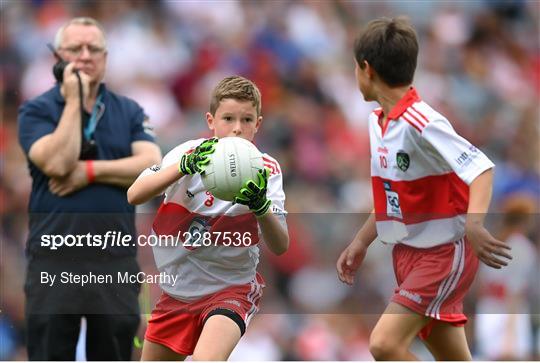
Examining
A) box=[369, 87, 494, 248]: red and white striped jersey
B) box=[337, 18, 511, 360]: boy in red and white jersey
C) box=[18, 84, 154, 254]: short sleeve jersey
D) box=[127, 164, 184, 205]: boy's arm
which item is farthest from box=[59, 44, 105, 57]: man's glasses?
box=[369, 87, 494, 248]: red and white striped jersey

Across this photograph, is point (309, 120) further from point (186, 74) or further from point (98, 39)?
point (98, 39)

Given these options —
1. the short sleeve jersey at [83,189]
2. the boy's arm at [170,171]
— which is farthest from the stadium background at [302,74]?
the boy's arm at [170,171]

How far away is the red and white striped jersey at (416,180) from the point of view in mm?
5281

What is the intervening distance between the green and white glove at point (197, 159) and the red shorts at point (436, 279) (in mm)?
1195

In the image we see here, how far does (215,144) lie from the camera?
196 inches

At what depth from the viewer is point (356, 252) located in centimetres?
571

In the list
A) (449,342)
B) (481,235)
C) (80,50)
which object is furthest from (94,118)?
(481,235)

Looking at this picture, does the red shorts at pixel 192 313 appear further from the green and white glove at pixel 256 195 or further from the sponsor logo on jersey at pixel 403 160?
the sponsor logo on jersey at pixel 403 160

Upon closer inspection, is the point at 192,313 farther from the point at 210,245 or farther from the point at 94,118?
the point at 94,118

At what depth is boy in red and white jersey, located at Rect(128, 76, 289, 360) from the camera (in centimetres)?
525

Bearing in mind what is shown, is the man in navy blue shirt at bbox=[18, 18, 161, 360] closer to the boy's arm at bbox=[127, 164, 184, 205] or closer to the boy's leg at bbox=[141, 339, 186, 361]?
the boy's leg at bbox=[141, 339, 186, 361]

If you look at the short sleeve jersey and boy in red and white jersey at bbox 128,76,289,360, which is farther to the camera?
the short sleeve jersey

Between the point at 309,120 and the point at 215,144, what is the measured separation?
5.78m
